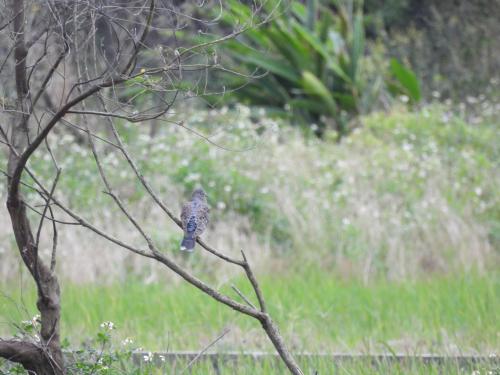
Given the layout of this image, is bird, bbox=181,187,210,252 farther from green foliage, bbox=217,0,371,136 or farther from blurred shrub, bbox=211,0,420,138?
blurred shrub, bbox=211,0,420,138

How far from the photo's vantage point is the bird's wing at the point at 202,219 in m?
4.21

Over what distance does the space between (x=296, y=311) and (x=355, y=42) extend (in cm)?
A: 855

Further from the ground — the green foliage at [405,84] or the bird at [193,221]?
the green foliage at [405,84]

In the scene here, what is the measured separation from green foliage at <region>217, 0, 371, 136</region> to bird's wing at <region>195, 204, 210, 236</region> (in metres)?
8.85

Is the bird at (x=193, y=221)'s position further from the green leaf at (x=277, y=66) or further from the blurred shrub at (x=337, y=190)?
the green leaf at (x=277, y=66)

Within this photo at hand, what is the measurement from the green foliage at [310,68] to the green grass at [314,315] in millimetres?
6637

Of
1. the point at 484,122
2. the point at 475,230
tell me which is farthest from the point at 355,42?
the point at 475,230

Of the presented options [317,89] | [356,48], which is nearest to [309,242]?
[317,89]

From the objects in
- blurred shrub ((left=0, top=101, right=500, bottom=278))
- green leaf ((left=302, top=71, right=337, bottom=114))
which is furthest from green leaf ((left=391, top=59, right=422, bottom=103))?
blurred shrub ((left=0, top=101, right=500, bottom=278))

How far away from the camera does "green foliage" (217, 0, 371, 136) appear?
13688 mm

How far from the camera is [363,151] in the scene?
1122 cm

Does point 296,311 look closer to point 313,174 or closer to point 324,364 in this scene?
point 324,364

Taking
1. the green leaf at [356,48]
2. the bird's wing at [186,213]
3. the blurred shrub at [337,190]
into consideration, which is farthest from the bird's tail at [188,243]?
the green leaf at [356,48]

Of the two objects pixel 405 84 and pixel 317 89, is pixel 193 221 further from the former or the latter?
pixel 405 84
